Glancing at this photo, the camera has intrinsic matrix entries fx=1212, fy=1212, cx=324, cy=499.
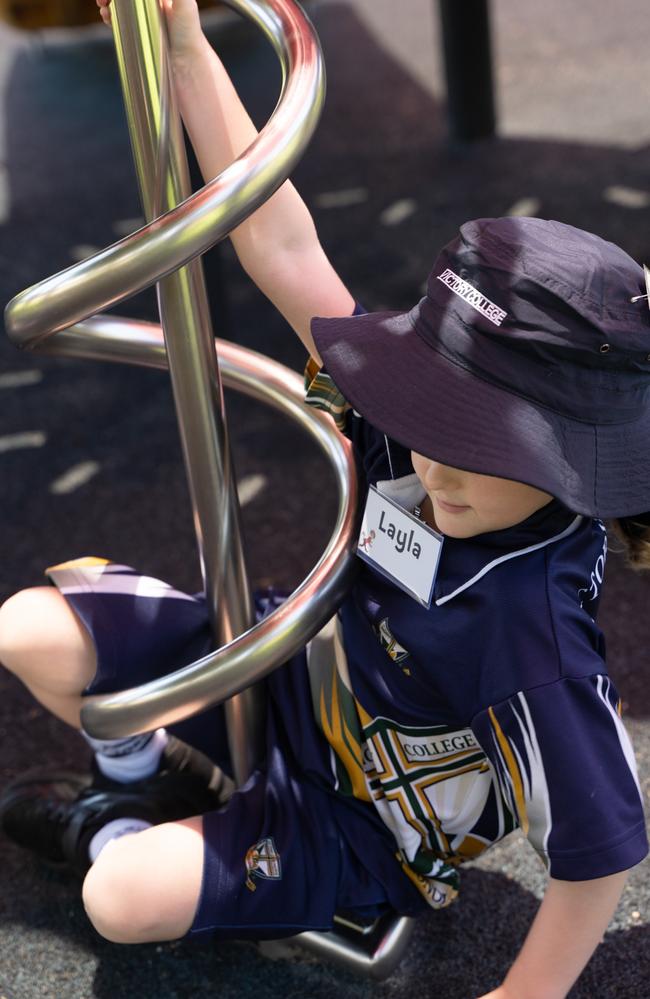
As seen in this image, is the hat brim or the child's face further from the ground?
the hat brim

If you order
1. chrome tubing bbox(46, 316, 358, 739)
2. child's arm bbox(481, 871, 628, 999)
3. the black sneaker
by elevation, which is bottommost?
the black sneaker

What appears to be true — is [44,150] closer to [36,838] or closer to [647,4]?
[647,4]

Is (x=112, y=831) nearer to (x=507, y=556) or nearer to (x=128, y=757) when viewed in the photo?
(x=128, y=757)

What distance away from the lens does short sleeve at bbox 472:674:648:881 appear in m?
0.89

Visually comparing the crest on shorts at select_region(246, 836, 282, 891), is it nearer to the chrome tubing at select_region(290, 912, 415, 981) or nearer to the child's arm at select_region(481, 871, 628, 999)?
the chrome tubing at select_region(290, 912, 415, 981)

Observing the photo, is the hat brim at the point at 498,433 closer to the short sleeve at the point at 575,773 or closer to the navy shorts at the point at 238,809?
the short sleeve at the point at 575,773

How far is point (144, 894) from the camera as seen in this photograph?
3.45ft

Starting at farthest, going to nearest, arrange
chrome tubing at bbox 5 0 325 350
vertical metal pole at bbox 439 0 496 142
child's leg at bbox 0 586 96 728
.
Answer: vertical metal pole at bbox 439 0 496 142 < child's leg at bbox 0 586 96 728 < chrome tubing at bbox 5 0 325 350

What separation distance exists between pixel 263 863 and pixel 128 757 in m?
0.24

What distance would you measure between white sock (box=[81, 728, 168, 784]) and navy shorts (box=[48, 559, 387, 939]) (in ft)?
0.17

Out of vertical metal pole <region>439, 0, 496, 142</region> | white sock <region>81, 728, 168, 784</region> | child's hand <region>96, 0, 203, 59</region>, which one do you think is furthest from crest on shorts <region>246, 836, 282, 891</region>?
vertical metal pole <region>439, 0, 496, 142</region>

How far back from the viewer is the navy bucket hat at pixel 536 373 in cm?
84

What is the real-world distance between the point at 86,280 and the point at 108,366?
58.0 inches

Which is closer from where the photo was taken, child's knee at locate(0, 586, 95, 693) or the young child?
the young child
